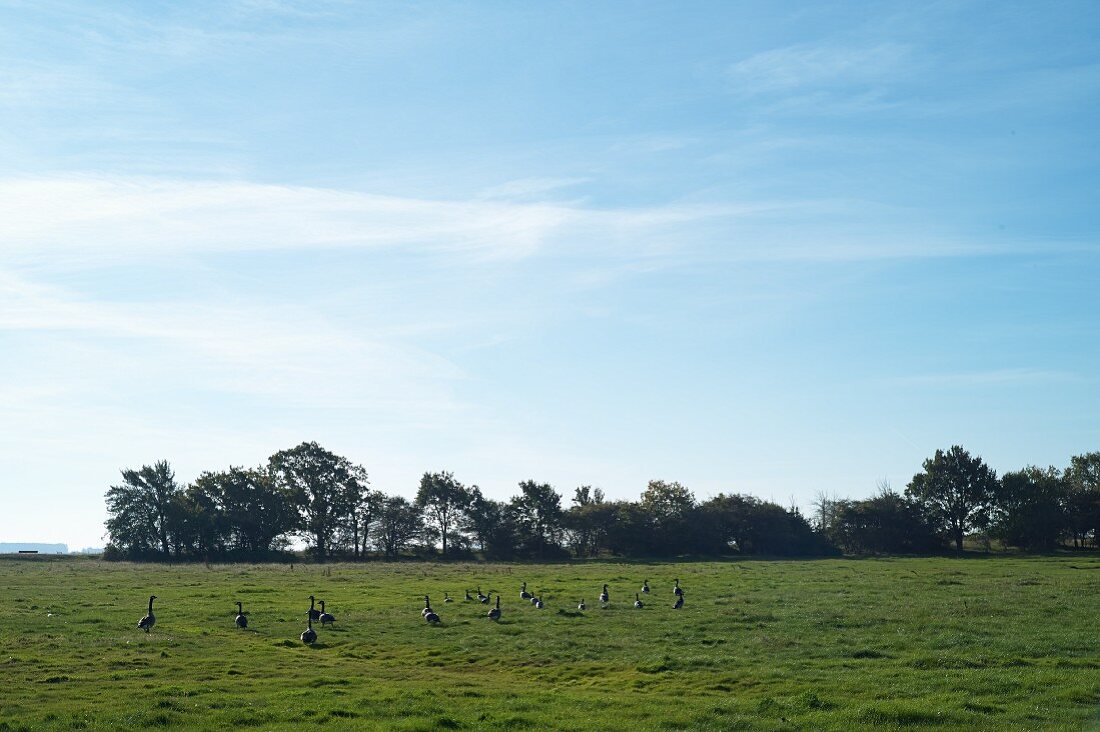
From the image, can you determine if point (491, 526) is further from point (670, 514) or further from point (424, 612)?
point (424, 612)

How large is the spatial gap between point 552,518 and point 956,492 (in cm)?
5294

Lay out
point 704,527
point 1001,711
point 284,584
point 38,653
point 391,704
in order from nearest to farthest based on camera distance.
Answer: point 1001,711, point 391,704, point 38,653, point 284,584, point 704,527

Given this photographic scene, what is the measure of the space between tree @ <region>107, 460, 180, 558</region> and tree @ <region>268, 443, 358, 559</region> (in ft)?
44.7

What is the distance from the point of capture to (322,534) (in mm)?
113562

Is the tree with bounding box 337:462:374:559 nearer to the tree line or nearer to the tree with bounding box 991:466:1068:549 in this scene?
the tree line

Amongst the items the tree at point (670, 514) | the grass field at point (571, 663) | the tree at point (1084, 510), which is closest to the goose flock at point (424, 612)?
the grass field at point (571, 663)

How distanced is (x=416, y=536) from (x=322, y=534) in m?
12.4

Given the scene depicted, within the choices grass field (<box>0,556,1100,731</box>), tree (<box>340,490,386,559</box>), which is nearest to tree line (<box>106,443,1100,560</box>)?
tree (<box>340,490,386,559</box>)

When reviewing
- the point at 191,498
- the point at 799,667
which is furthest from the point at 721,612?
the point at 191,498

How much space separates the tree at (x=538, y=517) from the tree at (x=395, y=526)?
533 inches

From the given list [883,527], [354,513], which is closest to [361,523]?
[354,513]

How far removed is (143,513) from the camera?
110938 mm

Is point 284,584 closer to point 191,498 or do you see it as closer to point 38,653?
point 38,653

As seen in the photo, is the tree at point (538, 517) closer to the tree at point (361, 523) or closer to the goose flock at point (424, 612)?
the tree at point (361, 523)
